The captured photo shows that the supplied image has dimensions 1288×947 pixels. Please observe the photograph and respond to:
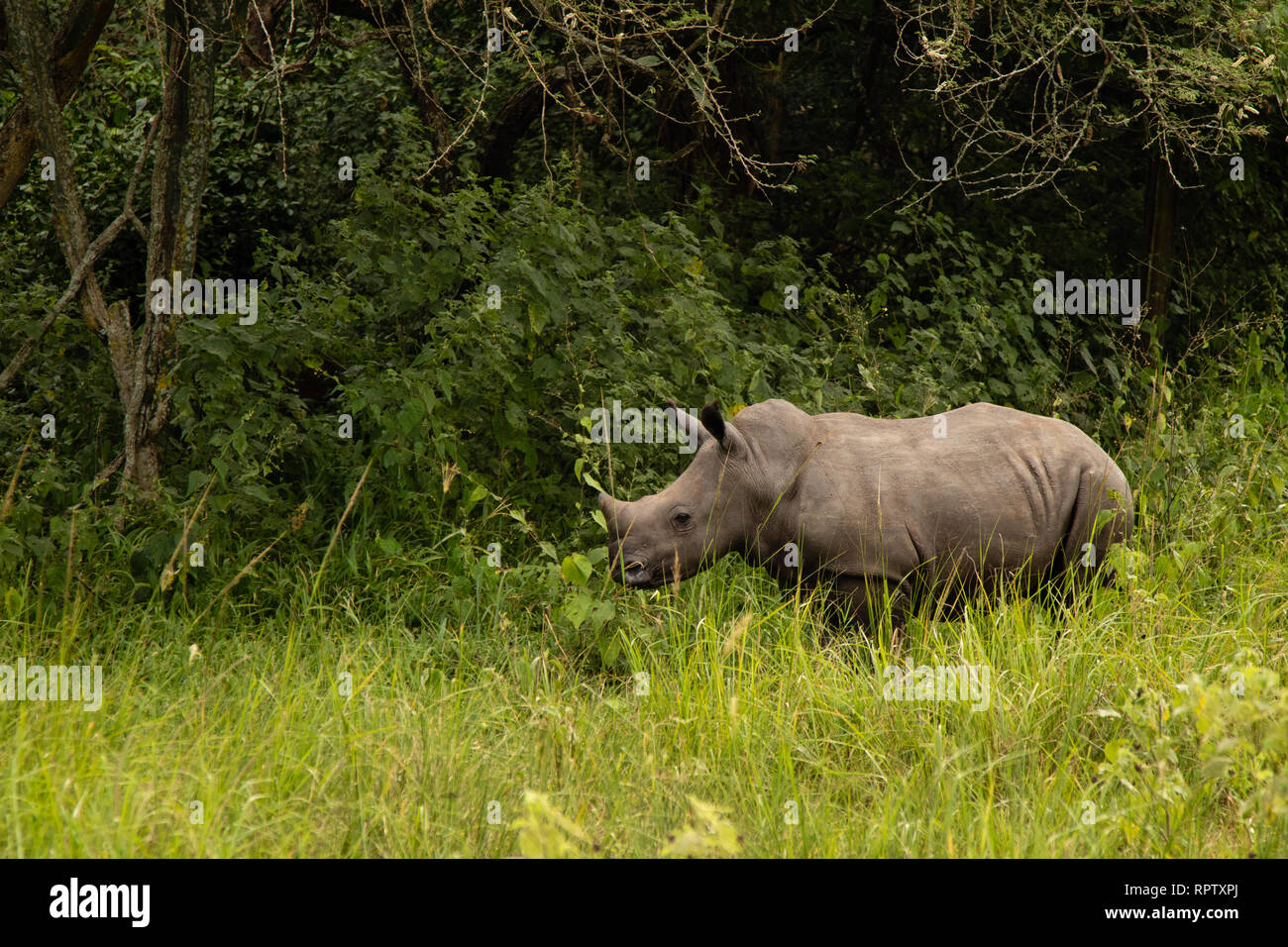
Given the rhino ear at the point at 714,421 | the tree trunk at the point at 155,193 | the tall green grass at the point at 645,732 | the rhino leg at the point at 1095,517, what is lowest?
the tall green grass at the point at 645,732

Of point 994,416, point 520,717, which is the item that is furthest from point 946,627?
point 520,717

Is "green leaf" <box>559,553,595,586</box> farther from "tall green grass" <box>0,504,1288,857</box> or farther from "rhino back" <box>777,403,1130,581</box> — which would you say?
"rhino back" <box>777,403,1130,581</box>

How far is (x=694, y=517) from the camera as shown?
478cm

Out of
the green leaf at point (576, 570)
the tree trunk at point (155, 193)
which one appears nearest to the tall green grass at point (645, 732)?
the green leaf at point (576, 570)

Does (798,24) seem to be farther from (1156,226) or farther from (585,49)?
(1156,226)

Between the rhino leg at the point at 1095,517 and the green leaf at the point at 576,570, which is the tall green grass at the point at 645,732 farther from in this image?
the green leaf at the point at 576,570

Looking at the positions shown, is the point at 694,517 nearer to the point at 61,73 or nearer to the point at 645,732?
the point at 645,732

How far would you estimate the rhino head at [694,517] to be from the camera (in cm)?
473

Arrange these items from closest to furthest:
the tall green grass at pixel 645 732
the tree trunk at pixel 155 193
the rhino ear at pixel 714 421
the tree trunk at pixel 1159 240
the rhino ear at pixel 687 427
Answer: the tall green grass at pixel 645 732, the rhino ear at pixel 714 421, the rhino ear at pixel 687 427, the tree trunk at pixel 155 193, the tree trunk at pixel 1159 240

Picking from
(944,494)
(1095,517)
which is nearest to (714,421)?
(944,494)

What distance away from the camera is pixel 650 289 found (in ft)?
24.2

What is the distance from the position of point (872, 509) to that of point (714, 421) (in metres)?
0.67

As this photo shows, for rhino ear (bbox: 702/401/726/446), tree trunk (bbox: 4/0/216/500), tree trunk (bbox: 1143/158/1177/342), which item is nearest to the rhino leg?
rhino ear (bbox: 702/401/726/446)
